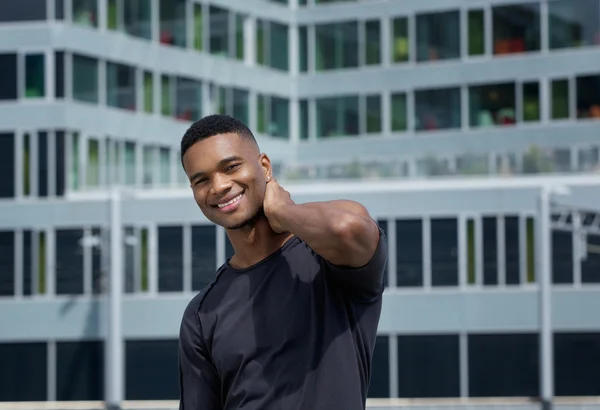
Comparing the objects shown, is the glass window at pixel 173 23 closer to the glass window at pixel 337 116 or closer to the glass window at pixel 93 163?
the glass window at pixel 93 163

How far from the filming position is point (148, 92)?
36.4 m

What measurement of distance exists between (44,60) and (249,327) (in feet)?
103

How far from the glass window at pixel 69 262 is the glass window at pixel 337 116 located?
896 cm

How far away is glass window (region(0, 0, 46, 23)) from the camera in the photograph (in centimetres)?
3372

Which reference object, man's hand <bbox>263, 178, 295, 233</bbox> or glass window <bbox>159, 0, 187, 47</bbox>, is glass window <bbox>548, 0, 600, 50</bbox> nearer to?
glass window <bbox>159, 0, 187, 47</bbox>

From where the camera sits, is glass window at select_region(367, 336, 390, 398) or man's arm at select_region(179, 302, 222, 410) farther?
glass window at select_region(367, 336, 390, 398)

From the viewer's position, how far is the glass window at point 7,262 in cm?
3362

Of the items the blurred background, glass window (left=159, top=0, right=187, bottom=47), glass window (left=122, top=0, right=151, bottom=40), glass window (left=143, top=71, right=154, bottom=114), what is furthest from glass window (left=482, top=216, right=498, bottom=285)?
glass window (left=122, top=0, right=151, bottom=40)

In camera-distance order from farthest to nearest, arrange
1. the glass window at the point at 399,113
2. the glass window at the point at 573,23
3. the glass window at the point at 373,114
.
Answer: the glass window at the point at 373,114
the glass window at the point at 399,113
the glass window at the point at 573,23

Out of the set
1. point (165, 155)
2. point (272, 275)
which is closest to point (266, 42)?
point (165, 155)

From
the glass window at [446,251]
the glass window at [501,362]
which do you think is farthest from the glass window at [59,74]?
the glass window at [501,362]

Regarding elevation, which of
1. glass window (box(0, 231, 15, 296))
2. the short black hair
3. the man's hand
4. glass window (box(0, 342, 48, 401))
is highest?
the short black hair

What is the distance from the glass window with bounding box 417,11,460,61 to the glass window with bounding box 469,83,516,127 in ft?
3.79

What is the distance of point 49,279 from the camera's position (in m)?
33.6
